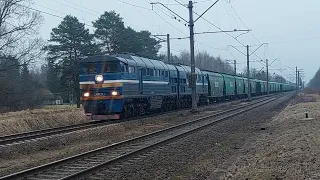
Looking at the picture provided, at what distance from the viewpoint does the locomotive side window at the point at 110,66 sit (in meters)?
24.4

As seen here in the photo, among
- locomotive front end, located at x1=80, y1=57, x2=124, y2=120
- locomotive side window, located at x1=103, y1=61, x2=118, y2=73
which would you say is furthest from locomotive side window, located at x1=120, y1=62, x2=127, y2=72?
locomotive side window, located at x1=103, y1=61, x2=118, y2=73

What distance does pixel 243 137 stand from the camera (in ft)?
56.5

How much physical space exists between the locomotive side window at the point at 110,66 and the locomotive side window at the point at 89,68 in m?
0.66

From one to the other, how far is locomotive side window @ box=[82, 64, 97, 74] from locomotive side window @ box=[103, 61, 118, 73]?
2.18 ft

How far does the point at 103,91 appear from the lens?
79.8ft

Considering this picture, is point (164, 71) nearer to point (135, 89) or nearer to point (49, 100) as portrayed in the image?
point (135, 89)

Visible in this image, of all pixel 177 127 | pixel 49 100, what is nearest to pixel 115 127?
pixel 177 127

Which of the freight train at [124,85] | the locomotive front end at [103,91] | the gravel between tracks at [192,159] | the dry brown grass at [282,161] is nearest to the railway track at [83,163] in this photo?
the gravel between tracks at [192,159]

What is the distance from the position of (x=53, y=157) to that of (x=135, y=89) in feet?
45.1

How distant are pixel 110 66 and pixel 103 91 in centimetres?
155

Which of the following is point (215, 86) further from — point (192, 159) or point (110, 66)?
point (192, 159)

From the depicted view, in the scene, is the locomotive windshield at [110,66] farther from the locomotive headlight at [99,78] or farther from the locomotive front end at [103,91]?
the locomotive headlight at [99,78]

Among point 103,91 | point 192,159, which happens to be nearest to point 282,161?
point 192,159

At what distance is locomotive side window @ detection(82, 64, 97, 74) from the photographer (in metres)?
24.9
